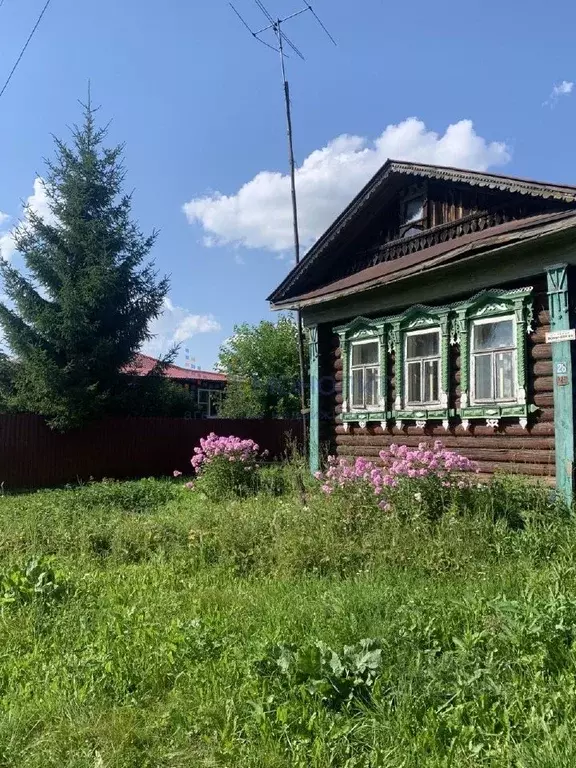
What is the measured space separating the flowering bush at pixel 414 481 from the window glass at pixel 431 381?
2.31m

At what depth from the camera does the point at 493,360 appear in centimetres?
831

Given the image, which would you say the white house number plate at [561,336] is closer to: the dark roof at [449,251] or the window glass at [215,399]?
the dark roof at [449,251]

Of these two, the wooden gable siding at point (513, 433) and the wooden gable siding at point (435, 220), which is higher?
the wooden gable siding at point (435, 220)

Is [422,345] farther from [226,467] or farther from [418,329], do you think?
[226,467]

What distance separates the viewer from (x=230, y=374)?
98.9 ft

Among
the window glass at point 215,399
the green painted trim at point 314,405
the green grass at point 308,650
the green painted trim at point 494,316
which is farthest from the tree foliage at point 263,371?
the green grass at point 308,650

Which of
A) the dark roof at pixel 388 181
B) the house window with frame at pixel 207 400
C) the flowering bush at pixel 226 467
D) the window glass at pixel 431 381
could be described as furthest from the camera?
the house window with frame at pixel 207 400

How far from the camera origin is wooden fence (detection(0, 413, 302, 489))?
48.3 feet

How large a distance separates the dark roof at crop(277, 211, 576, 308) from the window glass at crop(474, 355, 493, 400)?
1.40m

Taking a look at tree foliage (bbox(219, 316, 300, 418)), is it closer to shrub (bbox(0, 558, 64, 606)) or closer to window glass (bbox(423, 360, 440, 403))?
window glass (bbox(423, 360, 440, 403))

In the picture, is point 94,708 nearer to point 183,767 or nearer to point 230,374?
point 183,767

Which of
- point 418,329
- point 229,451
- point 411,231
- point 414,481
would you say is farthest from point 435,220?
point 414,481

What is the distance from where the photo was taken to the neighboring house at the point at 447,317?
7.54 m

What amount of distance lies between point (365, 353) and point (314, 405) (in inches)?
54.5
